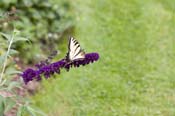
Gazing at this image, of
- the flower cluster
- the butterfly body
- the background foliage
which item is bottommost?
the flower cluster

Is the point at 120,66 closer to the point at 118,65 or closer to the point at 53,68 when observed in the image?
the point at 118,65

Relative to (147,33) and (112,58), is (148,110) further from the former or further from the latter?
(147,33)

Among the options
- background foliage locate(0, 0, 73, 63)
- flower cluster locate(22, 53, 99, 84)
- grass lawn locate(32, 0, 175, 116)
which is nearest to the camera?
flower cluster locate(22, 53, 99, 84)

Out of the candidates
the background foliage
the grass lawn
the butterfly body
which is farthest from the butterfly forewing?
the background foliage

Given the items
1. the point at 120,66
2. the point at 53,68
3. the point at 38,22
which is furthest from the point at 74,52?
the point at 38,22

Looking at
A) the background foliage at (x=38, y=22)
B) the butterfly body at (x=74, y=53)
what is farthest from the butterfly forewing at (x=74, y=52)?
the background foliage at (x=38, y=22)

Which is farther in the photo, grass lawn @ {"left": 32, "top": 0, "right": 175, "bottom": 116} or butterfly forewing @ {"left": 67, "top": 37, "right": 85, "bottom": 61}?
grass lawn @ {"left": 32, "top": 0, "right": 175, "bottom": 116}

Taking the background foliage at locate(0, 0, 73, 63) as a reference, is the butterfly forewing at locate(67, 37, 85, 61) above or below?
below

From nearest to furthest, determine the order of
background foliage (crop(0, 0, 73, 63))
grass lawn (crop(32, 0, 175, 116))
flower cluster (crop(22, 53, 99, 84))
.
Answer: flower cluster (crop(22, 53, 99, 84))
grass lawn (crop(32, 0, 175, 116))
background foliage (crop(0, 0, 73, 63))

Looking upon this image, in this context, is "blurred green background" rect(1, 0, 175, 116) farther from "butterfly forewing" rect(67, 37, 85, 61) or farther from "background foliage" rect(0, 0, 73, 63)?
"butterfly forewing" rect(67, 37, 85, 61)
